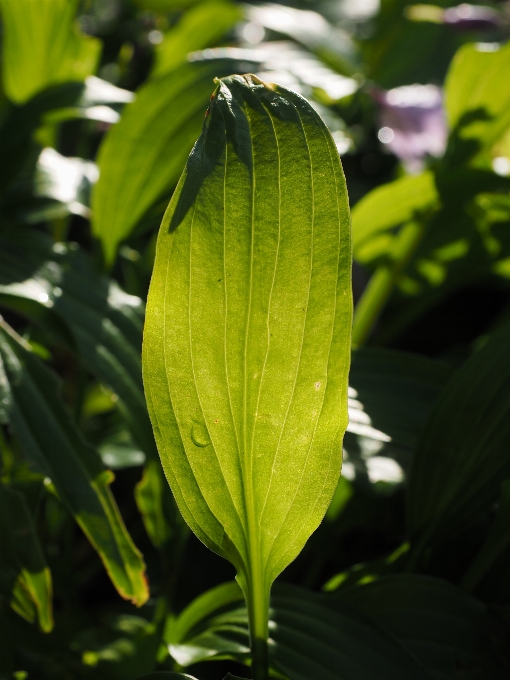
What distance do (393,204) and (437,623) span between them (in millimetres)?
503

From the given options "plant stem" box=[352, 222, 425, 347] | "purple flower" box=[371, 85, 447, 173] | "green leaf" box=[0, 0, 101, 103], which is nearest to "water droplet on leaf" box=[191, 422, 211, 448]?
"plant stem" box=[352, 222, 425, 347]

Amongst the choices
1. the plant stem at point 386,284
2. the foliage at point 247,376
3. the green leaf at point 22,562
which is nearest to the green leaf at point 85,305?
the foliage at point 247,376

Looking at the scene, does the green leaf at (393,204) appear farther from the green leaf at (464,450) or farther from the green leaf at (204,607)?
the green leaf at (204,607)

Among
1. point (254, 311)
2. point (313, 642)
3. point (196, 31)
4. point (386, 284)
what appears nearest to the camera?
point (254, 311)

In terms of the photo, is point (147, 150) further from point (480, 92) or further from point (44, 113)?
point (480, 92)

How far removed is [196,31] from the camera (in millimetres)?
1028

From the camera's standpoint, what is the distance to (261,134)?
37 cm

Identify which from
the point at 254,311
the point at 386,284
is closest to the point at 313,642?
the point at 254,311

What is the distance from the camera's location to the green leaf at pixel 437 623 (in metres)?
0.52

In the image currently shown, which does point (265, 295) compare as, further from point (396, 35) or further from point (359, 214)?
point (396, 35)

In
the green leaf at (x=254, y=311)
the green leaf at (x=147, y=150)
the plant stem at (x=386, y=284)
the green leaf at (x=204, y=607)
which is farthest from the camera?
the plant stem at (x=386, y=284)

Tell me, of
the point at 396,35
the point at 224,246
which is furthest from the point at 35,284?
the point at 396,35

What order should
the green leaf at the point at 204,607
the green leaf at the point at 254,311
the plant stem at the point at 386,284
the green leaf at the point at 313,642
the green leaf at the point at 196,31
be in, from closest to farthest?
1. the green leaf at the point at 254,311
2. the green leaf at the point at 313,642
3. the green leaf at the point at 204,607
4. the plant stem at the point at 386,284
5. the green leaf at the point at 196,31

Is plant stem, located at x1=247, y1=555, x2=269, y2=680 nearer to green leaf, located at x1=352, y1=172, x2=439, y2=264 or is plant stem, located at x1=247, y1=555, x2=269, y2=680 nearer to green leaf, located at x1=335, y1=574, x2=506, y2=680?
green leaf, located at x1=335, y1=574, x2=506, y2=680
